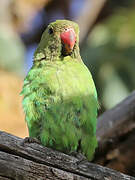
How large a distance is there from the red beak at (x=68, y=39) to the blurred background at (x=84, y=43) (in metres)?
2.42

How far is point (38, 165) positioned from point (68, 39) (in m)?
1.52

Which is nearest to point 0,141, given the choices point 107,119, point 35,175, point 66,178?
point 35,175

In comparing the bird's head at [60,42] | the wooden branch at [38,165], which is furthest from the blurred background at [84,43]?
the wooden branch at [38,165]

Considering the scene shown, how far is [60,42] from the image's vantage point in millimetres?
3787

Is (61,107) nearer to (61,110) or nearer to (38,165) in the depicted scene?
(61,110)

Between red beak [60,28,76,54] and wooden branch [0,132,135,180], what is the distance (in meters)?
1.33

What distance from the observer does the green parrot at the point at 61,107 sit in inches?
129

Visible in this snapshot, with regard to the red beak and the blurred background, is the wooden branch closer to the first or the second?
the red beak

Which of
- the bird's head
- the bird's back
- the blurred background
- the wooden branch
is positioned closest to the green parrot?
the bird's back

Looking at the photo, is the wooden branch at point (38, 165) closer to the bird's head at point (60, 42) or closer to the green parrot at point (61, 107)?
the green parrot at point (61, 107)

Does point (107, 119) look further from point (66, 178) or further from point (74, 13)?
point (74, 13)

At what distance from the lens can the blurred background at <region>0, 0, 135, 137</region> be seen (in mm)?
6613

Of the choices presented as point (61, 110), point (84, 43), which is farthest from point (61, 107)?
point (84, 43)

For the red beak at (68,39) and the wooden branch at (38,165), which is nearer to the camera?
the wooden branch at (38,165)
